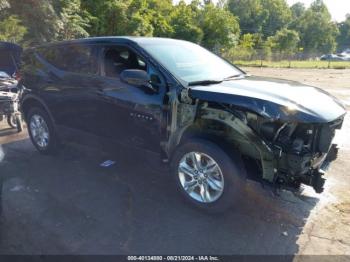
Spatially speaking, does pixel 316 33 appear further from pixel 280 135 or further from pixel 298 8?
pixel 280 135

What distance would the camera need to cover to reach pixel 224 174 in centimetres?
332

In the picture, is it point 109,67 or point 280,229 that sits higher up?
point 109,67

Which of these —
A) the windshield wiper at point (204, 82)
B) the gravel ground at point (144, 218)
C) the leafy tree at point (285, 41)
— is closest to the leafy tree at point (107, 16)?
the gravel ground at point (144, 218)

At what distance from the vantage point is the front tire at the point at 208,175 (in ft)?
10.8

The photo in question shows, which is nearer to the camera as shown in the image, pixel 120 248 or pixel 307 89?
pixel 120 248

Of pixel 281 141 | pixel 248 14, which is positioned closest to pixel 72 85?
pixel 281 141

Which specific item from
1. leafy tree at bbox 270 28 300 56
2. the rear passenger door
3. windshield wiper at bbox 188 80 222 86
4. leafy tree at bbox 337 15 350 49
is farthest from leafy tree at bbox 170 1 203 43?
leafy tree at bbox 337 15 350 49

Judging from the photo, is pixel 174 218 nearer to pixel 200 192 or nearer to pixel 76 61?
pixel 200 192

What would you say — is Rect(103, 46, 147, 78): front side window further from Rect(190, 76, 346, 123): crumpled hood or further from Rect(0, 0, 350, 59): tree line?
Rect(0, 0, 350, 59): tree line

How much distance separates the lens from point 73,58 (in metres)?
4.64

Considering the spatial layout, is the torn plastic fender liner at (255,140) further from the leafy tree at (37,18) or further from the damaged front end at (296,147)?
the leafy tree at (37,18)

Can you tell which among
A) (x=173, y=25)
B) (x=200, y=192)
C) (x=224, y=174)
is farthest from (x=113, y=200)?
(x=173, y=25)

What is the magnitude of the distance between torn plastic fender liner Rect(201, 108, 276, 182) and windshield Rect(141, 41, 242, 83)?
2.20ft

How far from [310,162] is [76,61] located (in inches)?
133
